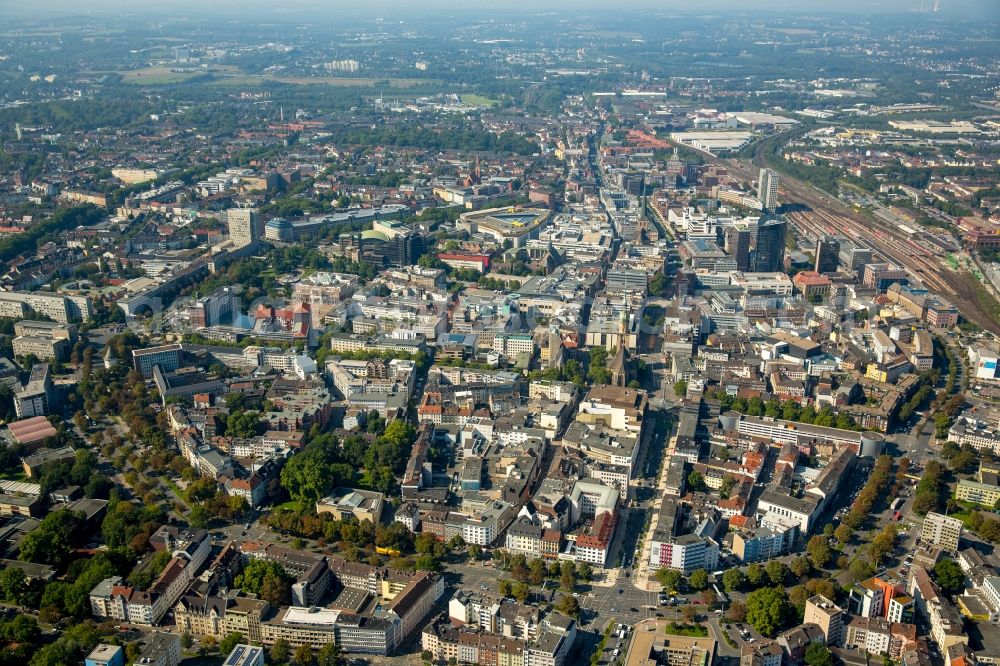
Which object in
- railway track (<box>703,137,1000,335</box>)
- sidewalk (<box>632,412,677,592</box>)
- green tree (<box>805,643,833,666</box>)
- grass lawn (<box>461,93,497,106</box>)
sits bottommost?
sidewalk (<box>632,412,677,592</box>)

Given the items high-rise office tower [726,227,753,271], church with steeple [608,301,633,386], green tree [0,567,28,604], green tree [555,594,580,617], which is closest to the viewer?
green tree [555,594,580,617]

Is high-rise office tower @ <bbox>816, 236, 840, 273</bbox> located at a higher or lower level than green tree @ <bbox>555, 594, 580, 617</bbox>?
higher

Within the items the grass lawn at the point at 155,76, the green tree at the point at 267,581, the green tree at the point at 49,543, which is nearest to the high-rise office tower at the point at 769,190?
the green tree at the point at 267,581

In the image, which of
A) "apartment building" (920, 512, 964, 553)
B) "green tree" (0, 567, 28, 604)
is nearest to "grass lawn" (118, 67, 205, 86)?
"green tree" (0, 567, 28, 604)

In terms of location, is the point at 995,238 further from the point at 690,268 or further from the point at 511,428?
the point at 511,428

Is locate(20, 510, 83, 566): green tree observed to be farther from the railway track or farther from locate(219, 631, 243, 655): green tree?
the railway track

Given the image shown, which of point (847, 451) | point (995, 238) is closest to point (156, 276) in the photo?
point (847, 451)

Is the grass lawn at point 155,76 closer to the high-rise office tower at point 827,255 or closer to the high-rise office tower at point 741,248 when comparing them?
the high-rise office tower at point 741,248
